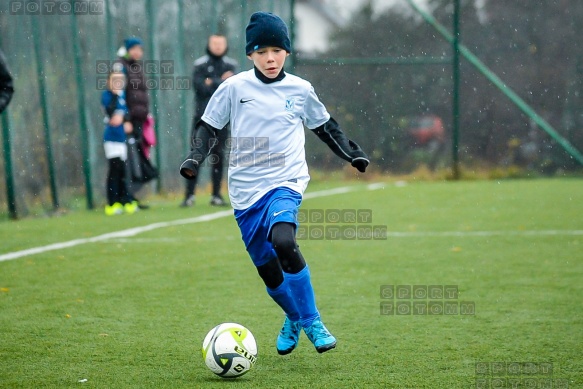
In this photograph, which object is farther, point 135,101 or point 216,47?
point 135,101

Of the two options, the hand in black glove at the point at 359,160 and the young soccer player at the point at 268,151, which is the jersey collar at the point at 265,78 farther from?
the hand in black glove at the point at 359,160

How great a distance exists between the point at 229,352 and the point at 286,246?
606 mm

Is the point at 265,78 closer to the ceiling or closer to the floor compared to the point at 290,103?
closer to the ceiling

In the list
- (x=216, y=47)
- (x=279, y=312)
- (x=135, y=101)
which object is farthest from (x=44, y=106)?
(x=279, y=312)

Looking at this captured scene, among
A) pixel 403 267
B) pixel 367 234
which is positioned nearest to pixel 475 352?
pixel 403 267

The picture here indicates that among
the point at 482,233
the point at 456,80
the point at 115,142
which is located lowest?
the point at 482,233

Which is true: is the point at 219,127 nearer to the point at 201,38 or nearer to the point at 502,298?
the point at 502,298

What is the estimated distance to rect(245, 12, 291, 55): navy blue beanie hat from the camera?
4.75m

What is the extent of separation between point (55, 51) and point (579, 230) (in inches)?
269

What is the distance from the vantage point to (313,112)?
16.4 feet

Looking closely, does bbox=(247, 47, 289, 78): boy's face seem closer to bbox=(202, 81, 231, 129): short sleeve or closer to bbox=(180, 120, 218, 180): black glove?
bbox=(202, 81, 231, 129): short sleeve

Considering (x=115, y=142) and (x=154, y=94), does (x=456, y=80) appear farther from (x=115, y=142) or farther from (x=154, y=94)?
(x=115, y=142)

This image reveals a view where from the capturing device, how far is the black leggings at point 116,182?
36.6 ft

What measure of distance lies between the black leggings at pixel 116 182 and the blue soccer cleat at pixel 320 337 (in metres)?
7.01
